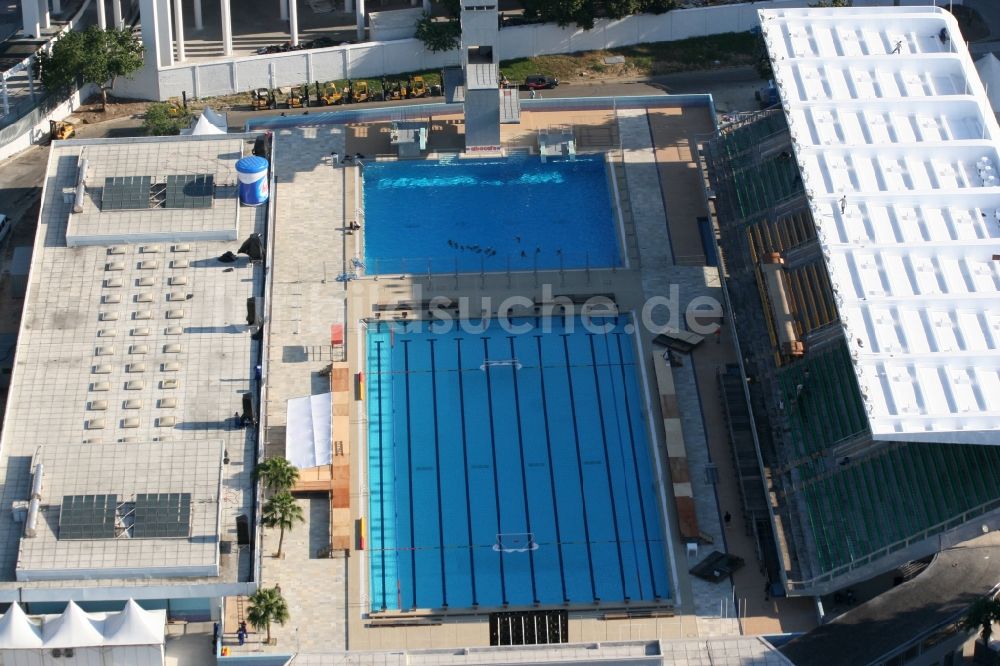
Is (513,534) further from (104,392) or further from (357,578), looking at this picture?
(104,392)

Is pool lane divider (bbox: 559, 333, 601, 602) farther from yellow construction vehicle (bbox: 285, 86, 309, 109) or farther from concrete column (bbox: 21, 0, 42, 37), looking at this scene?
concrete column (bbox: 21, 0, 42, 37)

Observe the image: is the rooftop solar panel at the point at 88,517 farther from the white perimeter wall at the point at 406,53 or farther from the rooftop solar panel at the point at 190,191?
the white perimeter wall at the point at 406,53

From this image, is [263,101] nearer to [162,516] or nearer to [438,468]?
[438,468]

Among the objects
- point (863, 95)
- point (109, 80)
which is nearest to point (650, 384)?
point (863, 95)

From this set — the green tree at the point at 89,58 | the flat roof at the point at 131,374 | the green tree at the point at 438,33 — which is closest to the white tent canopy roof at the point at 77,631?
the flat roof at the point at 131,374

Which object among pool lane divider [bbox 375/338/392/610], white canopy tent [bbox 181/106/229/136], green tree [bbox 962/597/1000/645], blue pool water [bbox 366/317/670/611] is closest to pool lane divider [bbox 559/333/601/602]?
blue pool water [bbox 366/317/670/611]
